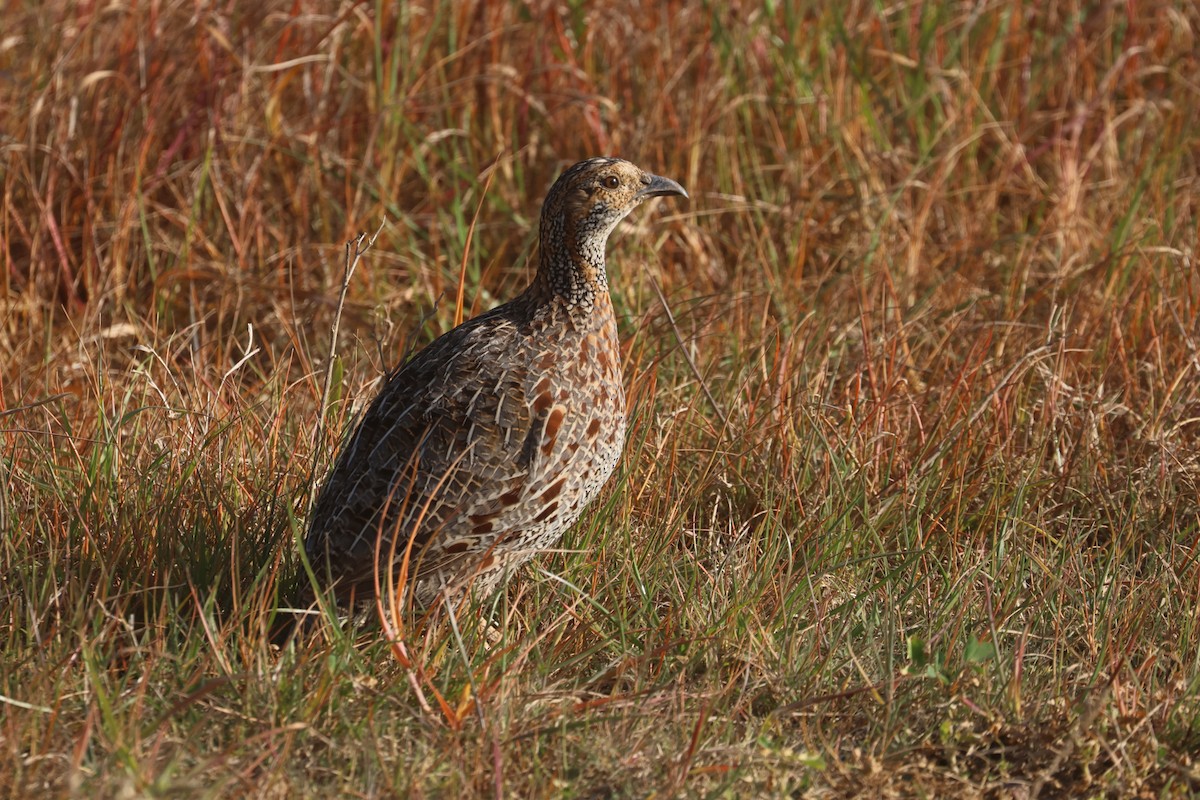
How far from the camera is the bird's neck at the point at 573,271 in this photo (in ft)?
12.3

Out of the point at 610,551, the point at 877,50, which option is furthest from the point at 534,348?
the point at 877,50

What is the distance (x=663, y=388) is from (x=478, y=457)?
1.32m

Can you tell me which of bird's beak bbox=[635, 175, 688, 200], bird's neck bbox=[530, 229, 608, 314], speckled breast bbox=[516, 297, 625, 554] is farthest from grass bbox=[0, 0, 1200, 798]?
bird's beak bbox=[635, 175, 688, 200]

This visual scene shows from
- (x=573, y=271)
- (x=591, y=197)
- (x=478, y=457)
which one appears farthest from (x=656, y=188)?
(x=478, y=457)

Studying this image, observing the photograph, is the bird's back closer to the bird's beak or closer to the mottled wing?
the mottled wing

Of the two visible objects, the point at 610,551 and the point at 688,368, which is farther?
the point at 688,368

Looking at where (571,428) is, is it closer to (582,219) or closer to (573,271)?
(573,271)

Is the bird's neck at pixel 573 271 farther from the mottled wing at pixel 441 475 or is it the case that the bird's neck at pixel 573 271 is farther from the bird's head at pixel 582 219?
the mottled wing at pixel 441 475

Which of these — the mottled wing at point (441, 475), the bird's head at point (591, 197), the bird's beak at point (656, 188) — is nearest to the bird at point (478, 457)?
the mottled wing at point (441, 475)

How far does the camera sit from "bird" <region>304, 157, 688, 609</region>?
11.6 feet

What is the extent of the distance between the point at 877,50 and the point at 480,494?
3.50 meters

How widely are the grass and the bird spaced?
166 mm

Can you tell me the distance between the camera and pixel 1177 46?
664 cm

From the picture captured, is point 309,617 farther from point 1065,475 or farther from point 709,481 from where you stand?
point 1065,475
